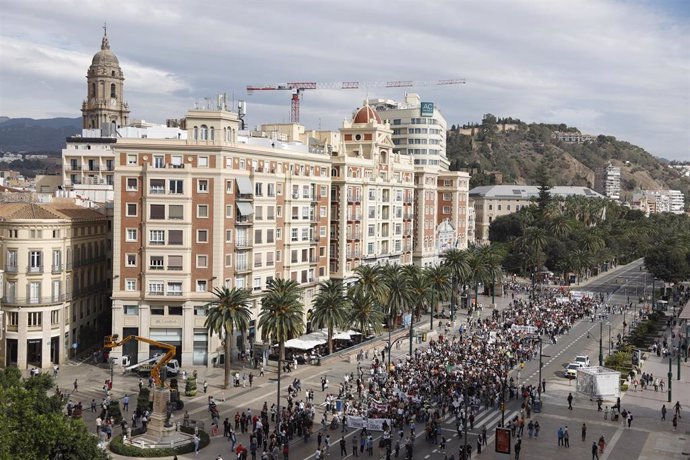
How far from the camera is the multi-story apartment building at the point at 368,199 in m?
102

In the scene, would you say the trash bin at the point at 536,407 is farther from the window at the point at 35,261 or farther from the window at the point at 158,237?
the window at the point at 35,261

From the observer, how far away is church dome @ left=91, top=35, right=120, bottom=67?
161 m

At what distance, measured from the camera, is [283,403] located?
65250 millimetres

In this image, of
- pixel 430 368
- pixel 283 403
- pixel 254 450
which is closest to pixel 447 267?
pixel 430 368

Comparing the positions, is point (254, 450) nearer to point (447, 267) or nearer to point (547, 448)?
point (547, 448)

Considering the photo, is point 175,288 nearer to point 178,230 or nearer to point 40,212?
point 178,230

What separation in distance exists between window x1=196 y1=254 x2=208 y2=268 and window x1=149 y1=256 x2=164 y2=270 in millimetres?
3440

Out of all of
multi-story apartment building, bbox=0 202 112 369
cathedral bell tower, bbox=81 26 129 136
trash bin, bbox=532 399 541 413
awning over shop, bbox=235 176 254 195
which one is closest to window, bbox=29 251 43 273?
multi-story apartment building, bbox=0 202 112 369

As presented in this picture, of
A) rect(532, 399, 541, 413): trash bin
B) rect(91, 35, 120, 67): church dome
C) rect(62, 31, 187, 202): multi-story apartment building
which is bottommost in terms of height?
rect(532, 399, 541, 413): trash bin

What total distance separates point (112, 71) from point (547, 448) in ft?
435

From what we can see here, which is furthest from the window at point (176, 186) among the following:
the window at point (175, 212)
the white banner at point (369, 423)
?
the white banner at point (369, 423)

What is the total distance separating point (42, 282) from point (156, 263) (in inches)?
414

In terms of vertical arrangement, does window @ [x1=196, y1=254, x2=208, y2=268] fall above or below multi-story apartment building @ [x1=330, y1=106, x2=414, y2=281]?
below

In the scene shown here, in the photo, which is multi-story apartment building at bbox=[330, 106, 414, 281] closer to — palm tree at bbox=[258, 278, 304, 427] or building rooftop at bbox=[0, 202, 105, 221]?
building rooftop at bbox=[0, 202, 105, 221]
